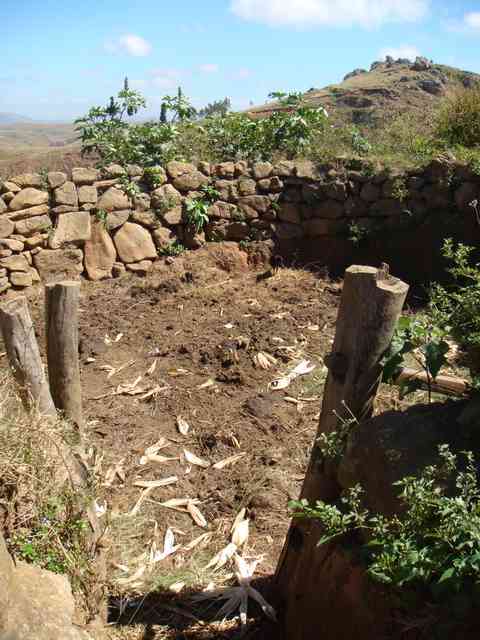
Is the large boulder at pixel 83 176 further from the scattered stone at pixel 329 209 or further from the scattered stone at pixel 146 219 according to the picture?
the scattered stone at pixel 329 209

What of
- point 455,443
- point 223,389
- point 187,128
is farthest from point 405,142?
point 455,443

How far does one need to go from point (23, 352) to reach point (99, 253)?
4.65 metres

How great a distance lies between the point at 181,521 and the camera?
420 centimetres

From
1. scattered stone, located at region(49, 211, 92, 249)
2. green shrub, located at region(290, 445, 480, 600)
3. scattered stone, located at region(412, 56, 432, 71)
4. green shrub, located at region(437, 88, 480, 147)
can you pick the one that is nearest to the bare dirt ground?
scattered stone, located at region(49, 211, 92, 249)

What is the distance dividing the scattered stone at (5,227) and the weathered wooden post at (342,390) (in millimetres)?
5698

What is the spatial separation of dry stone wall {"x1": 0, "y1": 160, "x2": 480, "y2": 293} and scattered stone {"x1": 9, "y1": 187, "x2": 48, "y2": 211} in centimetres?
1

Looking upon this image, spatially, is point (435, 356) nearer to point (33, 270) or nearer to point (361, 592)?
point (361, 592)

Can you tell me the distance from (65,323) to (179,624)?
1996 millimetres

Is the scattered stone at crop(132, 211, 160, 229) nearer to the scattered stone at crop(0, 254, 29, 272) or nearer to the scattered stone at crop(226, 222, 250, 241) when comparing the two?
the scattered stone at crop(226, 222, 250, 241)

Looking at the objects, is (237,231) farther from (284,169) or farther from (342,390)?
(342,390)

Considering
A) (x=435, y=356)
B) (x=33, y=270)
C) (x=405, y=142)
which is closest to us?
(x=435, y=356)

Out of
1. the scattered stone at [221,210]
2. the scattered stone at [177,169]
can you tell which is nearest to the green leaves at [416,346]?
the scattered stone at [221,210]

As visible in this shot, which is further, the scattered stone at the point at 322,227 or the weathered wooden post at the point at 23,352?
the scattered stone at the point at 322,227

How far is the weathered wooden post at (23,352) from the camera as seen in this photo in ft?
11.2
